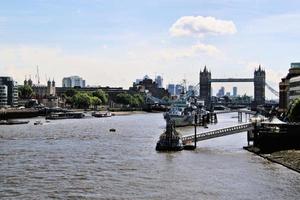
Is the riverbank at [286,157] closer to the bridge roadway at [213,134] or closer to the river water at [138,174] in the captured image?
the river water at [138,174]

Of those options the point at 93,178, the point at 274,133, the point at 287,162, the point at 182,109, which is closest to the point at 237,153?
the point at 274,133

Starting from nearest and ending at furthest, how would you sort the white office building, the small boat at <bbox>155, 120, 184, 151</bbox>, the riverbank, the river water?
the river water
the riverbank
the small boat at <bbox>155, 120, 184, 151</bbox>
the white office building

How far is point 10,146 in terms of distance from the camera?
8950 cm

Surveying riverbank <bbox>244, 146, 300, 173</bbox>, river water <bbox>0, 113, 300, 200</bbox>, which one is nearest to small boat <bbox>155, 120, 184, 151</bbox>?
river water <bbox>0, 113, 300, 200</bbox>

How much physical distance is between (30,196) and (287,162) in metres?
29.5

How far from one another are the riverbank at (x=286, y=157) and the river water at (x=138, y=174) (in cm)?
107

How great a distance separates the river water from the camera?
49.6 metres

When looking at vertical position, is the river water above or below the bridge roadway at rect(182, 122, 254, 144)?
below

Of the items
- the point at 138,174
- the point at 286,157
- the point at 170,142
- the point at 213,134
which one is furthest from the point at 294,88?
the point at 138,174

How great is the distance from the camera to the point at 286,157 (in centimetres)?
6994

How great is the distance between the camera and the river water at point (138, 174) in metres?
49.6

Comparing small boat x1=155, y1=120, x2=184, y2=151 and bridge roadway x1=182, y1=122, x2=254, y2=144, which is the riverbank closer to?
small boat x1=155, y1=120, x2=184, y2=151

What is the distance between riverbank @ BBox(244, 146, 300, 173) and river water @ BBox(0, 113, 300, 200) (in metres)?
1.07

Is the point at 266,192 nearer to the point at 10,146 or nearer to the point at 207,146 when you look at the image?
the point at 207,146
